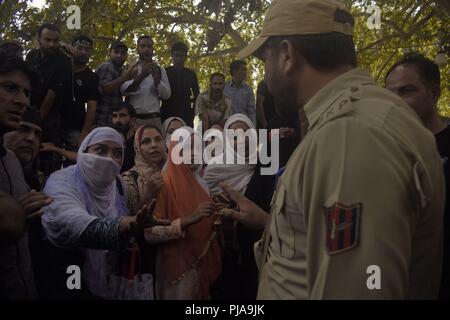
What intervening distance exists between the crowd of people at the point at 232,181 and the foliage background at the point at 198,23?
199 centimetres

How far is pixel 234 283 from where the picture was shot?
362 centimetres

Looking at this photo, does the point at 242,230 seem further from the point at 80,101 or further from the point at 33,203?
the point at 80,101

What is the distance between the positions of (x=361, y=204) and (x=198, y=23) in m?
9.33

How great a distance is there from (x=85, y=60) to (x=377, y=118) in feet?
14.4

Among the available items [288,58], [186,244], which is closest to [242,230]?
[186,244]

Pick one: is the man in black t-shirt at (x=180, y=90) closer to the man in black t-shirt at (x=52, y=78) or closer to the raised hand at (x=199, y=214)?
the man in black t-shirt at (x=52, y=78)

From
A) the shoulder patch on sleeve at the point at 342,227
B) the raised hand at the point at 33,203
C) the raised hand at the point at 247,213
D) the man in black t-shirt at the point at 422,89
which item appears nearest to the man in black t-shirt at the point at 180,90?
the raised hand at the point at 247,213

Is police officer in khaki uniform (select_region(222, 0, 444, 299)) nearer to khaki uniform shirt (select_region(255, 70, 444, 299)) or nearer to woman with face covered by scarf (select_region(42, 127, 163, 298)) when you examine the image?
khaki uniform shirt (select_region(255, 70, 444, 299))

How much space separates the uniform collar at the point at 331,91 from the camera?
4.27 feet

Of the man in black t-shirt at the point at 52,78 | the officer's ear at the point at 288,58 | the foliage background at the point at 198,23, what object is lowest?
the officer's ear at the point at 288,58

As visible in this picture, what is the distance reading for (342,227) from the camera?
1054mm
